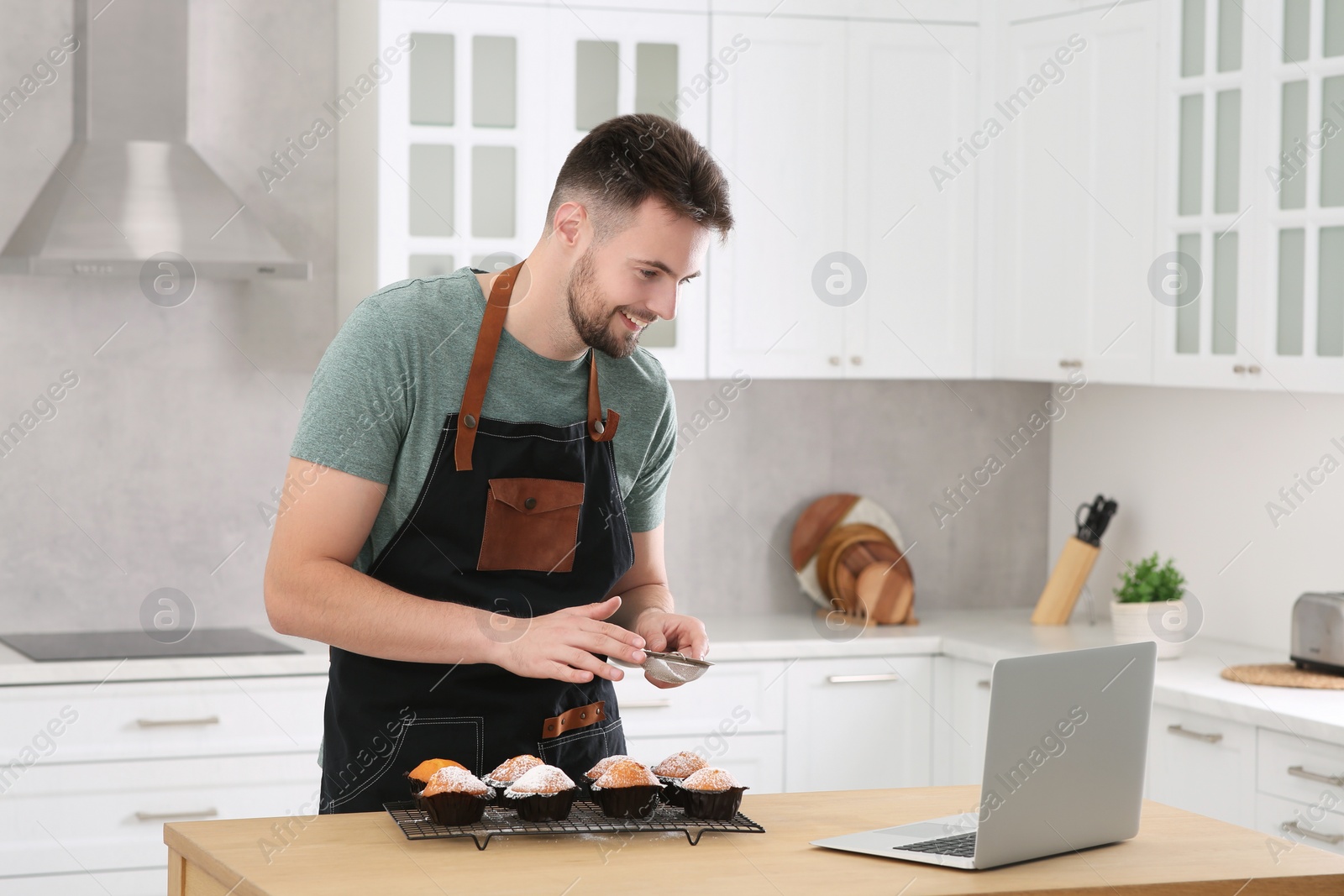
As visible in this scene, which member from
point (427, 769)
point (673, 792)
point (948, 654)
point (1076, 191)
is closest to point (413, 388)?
point (427, 769)

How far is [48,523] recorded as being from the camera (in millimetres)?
3740

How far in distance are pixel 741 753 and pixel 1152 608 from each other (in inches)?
39.6

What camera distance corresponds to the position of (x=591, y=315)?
2.01m

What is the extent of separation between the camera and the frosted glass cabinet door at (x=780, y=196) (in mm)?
3852

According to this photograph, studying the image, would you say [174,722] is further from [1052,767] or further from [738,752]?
[1052,767]

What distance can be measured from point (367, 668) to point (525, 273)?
550 millimetres

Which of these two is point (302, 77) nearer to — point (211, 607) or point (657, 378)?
point (211, 607)

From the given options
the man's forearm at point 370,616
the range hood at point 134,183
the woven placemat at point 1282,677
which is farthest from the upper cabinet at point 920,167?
the man's forearm at point 370,616

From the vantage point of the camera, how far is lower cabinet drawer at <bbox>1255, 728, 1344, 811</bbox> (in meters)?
2.84

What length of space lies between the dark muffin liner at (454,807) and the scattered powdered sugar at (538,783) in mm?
36

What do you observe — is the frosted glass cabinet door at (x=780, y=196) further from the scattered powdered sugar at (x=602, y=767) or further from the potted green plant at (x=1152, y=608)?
the scattered powdered sugar at (x=602, y=767)

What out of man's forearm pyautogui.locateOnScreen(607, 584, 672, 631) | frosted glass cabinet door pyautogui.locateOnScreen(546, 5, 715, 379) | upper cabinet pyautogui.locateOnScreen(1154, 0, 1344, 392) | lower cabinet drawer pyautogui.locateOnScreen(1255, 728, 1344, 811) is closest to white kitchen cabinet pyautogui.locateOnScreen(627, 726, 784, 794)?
frosted glass cabinet door pyautogui.locateOnScreen(546, 5, 715, 379)

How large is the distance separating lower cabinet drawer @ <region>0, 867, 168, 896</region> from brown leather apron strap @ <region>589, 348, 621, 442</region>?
5.40ft

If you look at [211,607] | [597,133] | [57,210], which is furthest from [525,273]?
[211,607]
